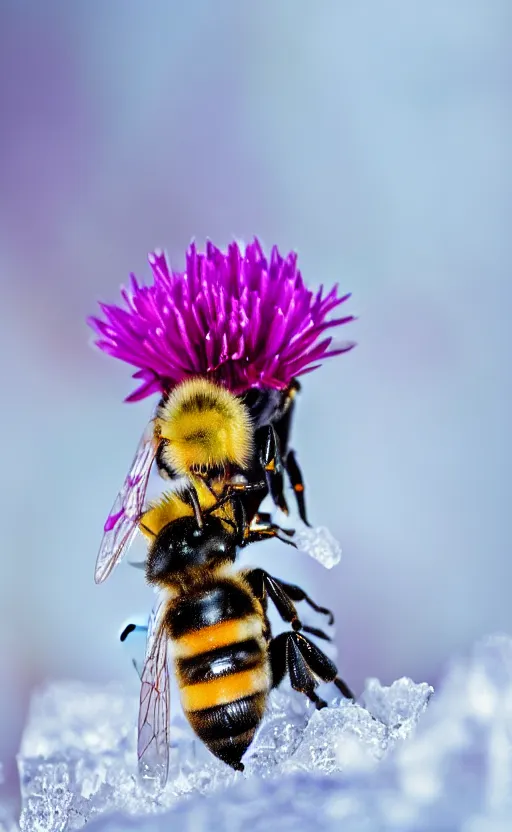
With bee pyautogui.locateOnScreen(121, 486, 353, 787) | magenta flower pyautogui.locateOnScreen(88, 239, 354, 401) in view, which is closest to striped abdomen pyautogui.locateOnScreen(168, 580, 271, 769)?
bee pyautogui.locateOnScreen(121, 486, 353, 787)

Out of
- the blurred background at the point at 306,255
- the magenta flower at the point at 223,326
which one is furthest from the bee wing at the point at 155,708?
the blurred background at the point at 306,255

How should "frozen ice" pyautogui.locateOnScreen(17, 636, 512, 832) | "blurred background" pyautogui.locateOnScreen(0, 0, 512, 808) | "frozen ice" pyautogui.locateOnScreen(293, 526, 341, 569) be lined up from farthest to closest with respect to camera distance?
"blurred background" pyautogui.locateOnScreen(0, 0, 512, 808) < "frozen ice" pyautogui.locateOnScreen(293, 526, 341, 569) < "frozen ice" pyautogui.locateOnScreen(17, 636, 512, 832)

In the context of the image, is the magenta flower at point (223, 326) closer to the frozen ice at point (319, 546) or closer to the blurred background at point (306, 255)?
the frozen ice at point (319, 546)

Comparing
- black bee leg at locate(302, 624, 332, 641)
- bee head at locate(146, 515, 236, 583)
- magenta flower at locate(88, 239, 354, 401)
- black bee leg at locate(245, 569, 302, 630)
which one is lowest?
black bee leg at locate(302, 624, 332, 641)

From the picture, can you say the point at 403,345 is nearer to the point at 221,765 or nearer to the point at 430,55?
the point at 430,55

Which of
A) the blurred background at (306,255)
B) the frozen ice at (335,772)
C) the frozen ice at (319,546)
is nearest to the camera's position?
the frozen ice at (335,772)

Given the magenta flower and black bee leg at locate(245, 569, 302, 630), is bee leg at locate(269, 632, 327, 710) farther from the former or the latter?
the magenta flower
